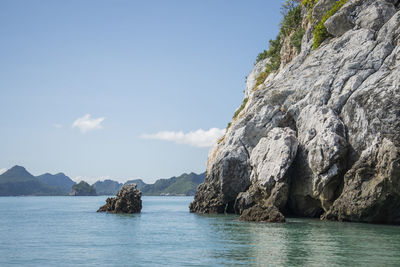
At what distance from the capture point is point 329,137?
115 feet

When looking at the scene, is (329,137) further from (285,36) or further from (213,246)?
(285,36)

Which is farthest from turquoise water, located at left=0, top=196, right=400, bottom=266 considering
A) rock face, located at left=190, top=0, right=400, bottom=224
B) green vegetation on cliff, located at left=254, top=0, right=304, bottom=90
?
green vegetation on cliff, located at left=254, top=0, right=304, bottom=90

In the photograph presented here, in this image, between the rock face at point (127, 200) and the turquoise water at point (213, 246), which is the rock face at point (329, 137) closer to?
the turquoise water at point (213, 246)

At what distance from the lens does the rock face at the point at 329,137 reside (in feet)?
104

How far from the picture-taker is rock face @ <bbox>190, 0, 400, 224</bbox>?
104 ft

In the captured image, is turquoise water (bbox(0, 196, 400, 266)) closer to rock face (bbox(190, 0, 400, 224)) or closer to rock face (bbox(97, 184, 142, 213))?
rock face (bbox(190, 0, 400, 224))

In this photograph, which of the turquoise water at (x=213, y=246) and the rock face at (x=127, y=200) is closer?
the turquoise water at (x=213, y=246)

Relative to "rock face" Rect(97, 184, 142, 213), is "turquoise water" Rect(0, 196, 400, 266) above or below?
below

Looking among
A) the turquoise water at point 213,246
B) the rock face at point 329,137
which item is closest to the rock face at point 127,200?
the rock face at point 329,137


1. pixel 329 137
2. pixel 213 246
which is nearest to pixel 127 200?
pixel 329 137

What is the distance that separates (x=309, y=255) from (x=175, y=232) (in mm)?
13887

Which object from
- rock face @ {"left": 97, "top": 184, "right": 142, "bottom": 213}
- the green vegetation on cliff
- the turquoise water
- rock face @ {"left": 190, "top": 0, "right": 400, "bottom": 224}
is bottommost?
the turquoise water

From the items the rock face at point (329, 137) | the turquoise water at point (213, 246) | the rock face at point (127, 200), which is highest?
the rock face at point (329, 137)

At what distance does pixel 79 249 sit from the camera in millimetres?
23406
